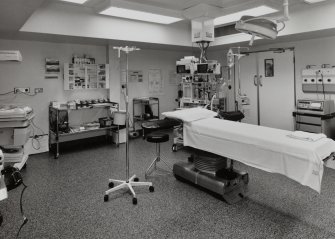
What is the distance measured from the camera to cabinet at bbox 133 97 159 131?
6965 millimetres

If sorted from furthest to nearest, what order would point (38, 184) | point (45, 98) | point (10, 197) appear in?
point (45, 98) → point (38, 184) → point (10, 197)

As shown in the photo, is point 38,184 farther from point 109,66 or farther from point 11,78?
point 109,66

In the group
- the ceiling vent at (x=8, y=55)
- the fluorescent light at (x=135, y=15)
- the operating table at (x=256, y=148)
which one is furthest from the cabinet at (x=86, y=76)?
the operating table at (x=256, y=148)

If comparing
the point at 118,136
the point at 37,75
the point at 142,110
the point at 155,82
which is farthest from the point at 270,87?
the point at 37,75

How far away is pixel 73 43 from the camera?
582cm

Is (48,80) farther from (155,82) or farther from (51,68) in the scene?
(155,82)

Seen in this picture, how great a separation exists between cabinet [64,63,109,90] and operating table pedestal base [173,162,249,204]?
3521 mm

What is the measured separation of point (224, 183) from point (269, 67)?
4.55 m

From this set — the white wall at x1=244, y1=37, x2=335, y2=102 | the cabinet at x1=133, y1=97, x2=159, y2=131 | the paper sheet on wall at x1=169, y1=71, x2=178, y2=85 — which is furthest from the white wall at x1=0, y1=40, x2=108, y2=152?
the white wall at x1=244, y1=37, x2=335, y2=102

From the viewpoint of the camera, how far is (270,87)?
6.76 meters

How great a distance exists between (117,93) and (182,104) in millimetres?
1704

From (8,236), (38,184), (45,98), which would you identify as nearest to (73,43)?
(45,98)

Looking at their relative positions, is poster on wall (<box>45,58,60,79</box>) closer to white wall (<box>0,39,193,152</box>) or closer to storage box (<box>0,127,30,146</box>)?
white wall (<box>0,39,193,152</box>)

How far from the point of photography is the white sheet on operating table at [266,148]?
228cm
